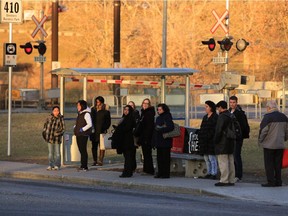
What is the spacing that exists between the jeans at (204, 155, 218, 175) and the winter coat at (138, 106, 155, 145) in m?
1.69

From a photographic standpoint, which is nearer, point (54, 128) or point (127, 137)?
point (127, 137)

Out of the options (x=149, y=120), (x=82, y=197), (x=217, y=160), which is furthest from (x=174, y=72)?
(x=82, y=197)

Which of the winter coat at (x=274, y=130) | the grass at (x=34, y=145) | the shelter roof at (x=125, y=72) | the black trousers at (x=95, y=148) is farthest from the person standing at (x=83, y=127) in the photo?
the winter coat at (x=274, y=130)

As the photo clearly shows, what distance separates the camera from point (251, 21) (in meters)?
52.7

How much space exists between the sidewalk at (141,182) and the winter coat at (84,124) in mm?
918

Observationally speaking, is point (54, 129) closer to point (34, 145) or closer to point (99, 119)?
point (99, 119)

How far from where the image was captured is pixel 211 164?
66.0ft

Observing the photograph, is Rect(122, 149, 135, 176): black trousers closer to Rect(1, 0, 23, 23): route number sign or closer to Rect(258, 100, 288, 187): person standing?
Rect(258, 100, 288, 187): person standing

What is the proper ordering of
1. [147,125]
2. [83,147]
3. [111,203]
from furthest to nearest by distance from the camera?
[83,147] < [147,125] < [111,203]

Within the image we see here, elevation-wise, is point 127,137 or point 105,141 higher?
point 127,137

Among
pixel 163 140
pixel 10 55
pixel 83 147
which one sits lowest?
pixel 83 147

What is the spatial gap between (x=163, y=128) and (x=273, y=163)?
104 inches

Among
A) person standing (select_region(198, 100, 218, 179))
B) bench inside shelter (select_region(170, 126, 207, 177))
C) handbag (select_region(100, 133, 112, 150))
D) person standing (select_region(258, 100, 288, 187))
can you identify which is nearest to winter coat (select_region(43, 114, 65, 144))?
handbag (select_region(100, 133, 112, 150))

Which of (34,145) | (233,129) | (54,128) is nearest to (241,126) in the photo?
(233,129)
